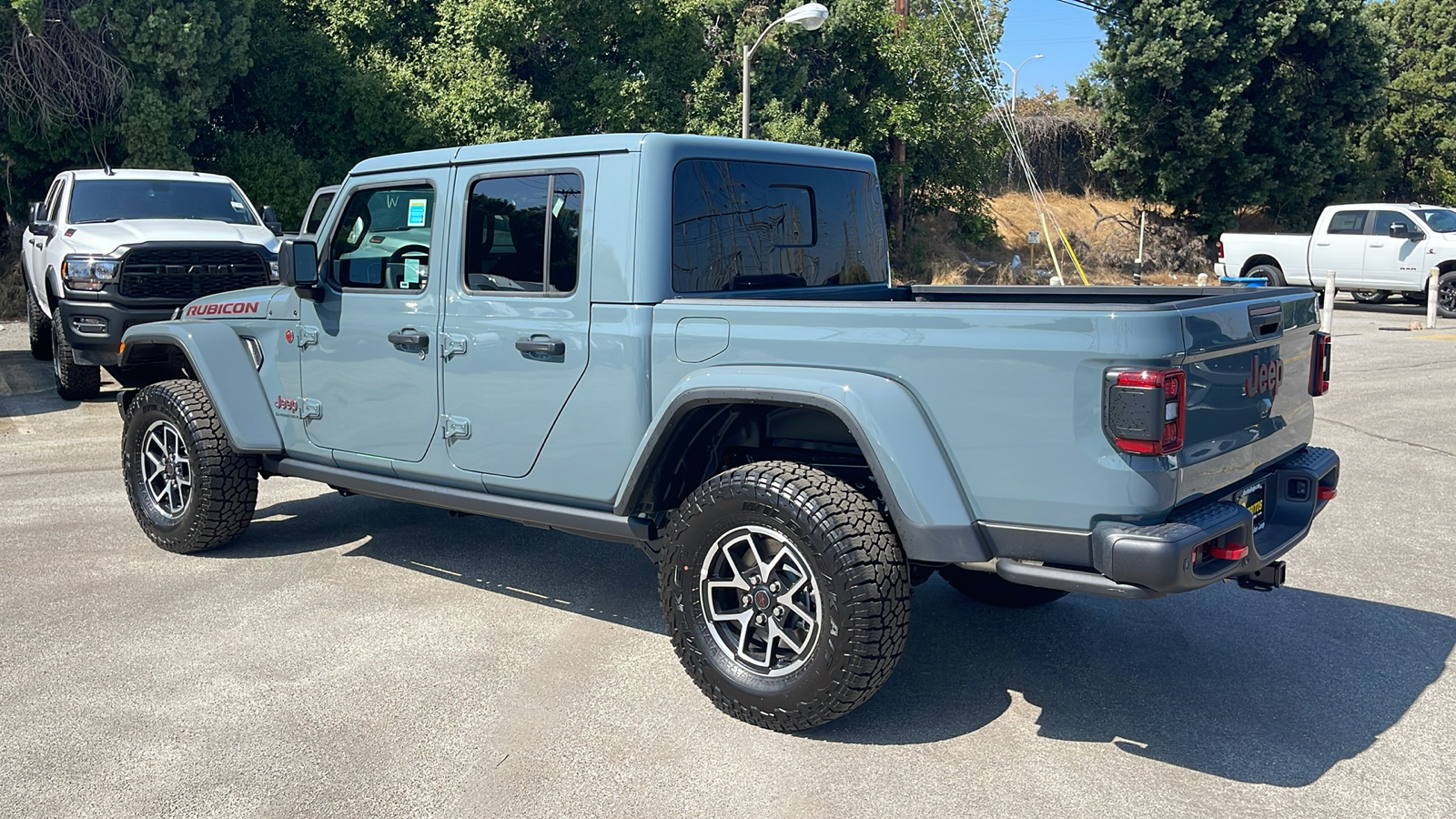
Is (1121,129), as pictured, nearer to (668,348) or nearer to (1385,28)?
(1385,28)

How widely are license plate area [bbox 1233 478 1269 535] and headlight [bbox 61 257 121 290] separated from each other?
954 cm

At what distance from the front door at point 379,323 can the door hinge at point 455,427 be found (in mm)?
65

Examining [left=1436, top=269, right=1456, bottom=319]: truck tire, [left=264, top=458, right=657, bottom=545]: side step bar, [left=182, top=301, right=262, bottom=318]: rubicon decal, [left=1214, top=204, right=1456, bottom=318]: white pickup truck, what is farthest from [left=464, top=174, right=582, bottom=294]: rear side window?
[left=1436, top=269, right=1456, bottom=319]: truck tire

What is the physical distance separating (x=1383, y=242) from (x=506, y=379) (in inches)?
837

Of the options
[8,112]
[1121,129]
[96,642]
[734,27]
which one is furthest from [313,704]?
[1121,129]

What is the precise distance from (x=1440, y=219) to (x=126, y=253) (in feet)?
68.4

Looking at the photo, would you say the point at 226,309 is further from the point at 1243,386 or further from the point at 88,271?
the point at 88,271

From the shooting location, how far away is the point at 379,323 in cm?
528

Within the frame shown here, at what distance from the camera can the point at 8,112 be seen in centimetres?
1927

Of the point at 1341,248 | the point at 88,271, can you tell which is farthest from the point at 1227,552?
the point at 1341,248

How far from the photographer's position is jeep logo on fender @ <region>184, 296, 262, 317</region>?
235 inches

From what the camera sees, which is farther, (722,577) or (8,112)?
(8,112)

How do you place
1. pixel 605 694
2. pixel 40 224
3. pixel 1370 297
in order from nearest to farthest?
pixel 605 694 → pixel 40 224 → pixel 1370 297

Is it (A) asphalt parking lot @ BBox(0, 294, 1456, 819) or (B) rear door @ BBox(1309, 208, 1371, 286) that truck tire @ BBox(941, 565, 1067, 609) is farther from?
(B) rear door @ BBox(1309, 208, 1371, 286)
